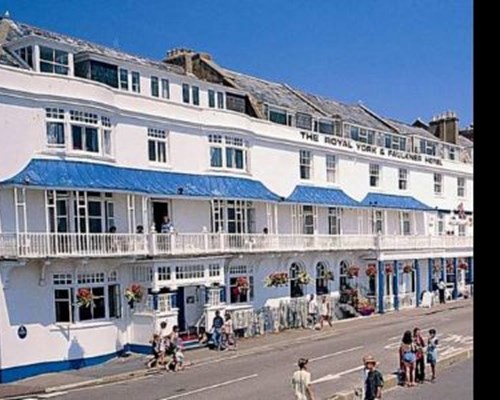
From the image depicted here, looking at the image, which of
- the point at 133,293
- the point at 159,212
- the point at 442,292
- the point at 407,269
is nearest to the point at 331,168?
the point at 407,269

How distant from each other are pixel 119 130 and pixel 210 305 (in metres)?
3.68

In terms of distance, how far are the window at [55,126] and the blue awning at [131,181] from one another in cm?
35

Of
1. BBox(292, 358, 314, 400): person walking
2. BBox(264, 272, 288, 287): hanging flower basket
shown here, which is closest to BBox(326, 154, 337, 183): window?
BBox(264, 272, 288, 287): hanging flower basket

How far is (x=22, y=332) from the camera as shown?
9758 mm

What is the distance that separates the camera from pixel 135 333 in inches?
445

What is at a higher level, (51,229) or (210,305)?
(51,229)

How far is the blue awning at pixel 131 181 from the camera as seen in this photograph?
9891 millimetres

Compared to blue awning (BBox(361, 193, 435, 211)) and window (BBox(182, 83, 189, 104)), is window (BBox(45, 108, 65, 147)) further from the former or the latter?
blue awning (BBox(361, 193, 435, 211))

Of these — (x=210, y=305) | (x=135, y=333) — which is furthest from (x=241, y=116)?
(x=135, y=333)

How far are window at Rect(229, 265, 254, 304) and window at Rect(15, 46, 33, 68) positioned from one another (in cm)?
568

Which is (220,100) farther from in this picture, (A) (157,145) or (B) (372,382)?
(B) (372,382)

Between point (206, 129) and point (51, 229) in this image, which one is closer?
point (51, 229)

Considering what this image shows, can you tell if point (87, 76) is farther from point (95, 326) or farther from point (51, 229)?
point (95, 326)
